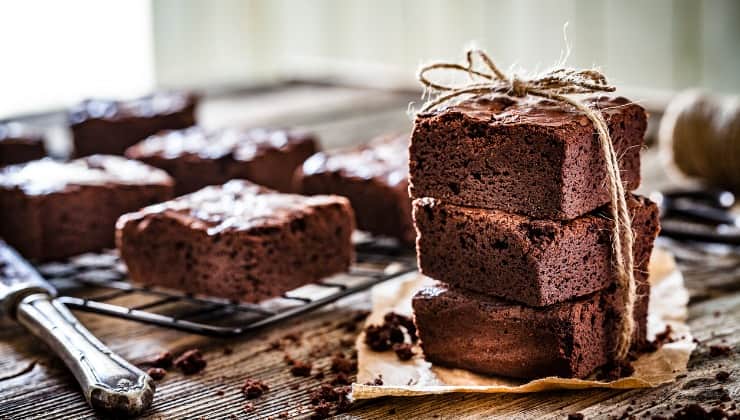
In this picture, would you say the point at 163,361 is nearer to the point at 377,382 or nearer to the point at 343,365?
the point at 343,365

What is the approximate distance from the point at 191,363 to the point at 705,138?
2.61 m

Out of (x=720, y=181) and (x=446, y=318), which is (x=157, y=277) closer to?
(x=446, y=318)

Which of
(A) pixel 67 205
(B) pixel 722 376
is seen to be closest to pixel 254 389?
(B) pixel 722 376

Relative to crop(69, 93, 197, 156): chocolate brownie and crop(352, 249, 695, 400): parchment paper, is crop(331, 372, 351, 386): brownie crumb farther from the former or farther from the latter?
crop(69, 93, 197, 156): chocolate brownie

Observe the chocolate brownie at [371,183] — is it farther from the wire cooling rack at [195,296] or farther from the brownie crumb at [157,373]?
the brownie crumb at [157,373]

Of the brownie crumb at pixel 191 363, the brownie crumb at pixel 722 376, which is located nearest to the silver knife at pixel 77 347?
the brownie crumb at pixel 191 363

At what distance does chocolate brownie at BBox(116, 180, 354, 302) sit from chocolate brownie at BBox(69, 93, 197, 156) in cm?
165

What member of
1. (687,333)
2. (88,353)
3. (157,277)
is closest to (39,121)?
(157,277)

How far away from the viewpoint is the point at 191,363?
2.65m

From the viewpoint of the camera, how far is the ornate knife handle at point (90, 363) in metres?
2.29

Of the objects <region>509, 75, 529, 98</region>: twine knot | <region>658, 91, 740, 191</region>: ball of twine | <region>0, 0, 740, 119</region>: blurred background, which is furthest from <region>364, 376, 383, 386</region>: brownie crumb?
<region>0, 0, 740, 119</region>: blurred background

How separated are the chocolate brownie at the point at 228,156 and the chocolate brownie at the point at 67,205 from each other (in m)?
0.38

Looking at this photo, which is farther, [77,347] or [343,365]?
[343,365]

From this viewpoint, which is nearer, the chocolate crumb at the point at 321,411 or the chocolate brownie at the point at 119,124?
the chocolate crumb at the point at 321,411
